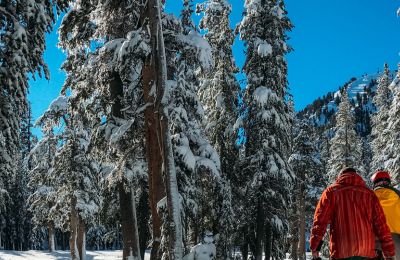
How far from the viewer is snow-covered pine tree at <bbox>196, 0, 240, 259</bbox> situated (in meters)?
24.9

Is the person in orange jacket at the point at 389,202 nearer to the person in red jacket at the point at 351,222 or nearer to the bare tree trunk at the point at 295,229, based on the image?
the person in red jacket at the point at 351,222

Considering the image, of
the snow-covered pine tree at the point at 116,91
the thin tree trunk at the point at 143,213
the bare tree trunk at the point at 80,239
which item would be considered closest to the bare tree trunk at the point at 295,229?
the thin tree trunk at the point at 143,213

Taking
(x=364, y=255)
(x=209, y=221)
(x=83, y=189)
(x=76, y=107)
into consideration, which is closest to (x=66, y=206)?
(x=83, y=189)

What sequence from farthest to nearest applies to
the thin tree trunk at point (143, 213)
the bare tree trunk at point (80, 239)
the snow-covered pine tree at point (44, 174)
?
the bare tree trunk at point (80, 239), the snow-covered pine tree at point (44, 174), the thin tree trunk at point (143, 213)

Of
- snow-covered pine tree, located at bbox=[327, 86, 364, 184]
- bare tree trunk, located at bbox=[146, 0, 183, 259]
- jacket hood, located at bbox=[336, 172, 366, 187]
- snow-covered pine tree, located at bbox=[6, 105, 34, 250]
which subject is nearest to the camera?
jacket hood, located at bbox=[336, 172, 366, 187]

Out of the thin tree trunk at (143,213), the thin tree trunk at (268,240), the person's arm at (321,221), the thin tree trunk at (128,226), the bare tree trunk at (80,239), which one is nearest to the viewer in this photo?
the person's arm at (321,221)

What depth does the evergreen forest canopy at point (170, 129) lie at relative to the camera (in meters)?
11.1

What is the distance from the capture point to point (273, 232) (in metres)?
24.8

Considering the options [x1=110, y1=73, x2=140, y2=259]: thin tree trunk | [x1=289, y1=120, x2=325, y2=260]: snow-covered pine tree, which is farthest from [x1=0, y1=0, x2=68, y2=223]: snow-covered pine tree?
[x1=289, y1=120, x2=325, y2=260]: snow-covered pine tree

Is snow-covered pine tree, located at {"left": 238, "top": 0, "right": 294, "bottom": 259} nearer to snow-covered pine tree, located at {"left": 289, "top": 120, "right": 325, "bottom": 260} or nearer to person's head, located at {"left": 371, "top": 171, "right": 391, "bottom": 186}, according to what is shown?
snow-covered pine tree, located at {"left": 289, "top": 120, "right": 325, "bottom": 260}

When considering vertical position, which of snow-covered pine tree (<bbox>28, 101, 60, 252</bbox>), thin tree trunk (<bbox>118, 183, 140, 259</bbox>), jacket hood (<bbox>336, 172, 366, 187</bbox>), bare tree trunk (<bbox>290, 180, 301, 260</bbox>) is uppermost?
snow-covered pine tree (<bbox>28, 101, 60, 252</bbox>)

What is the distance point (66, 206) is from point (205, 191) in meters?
15.8

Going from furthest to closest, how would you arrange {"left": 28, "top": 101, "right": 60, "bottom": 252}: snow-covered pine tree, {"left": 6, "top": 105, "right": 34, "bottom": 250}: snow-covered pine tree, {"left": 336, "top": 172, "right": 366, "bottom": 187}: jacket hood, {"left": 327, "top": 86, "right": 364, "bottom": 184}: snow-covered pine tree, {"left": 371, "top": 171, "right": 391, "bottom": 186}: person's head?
{"left": 6, "top": 105, "right": 34, "bottom": 250}: snow-covered pine tree
{"left": 327, "top": 86, "right": 364, "bottom": 184}: snow-covered pine tree
{"left": 28, "top": 101, "right": 60, "bottom": 252}: snow-covered pine tree
{"left": 371, "top": 171, "right": 391, "bottom": 186}: person's head
{"left": 336, "top": 172, "right": 366, "bottom": 187}: jacket hood

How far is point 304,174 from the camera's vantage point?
37500mm
